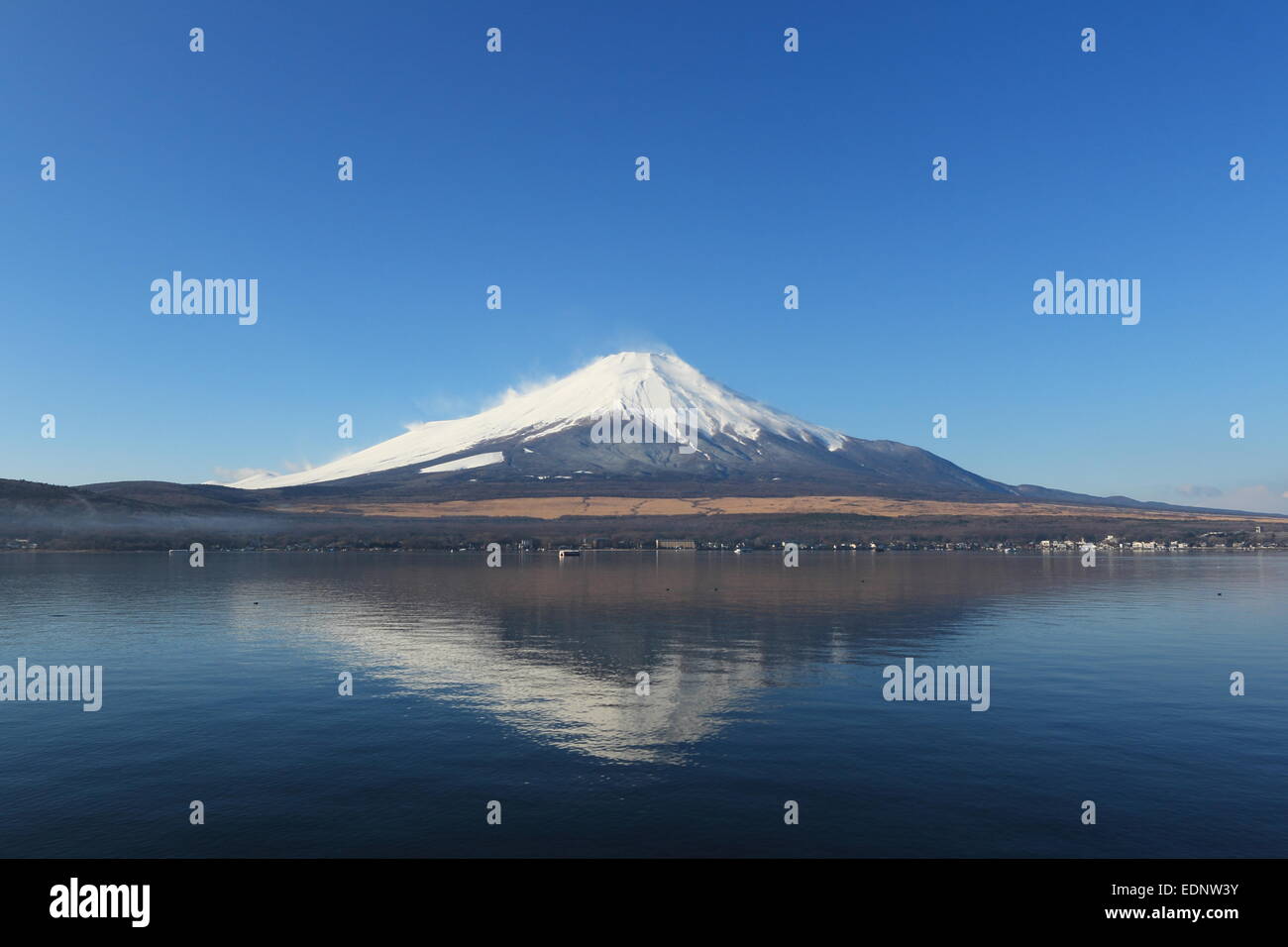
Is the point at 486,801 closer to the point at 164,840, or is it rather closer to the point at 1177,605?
the point at 164,840

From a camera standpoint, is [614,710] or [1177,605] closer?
[614,710]
